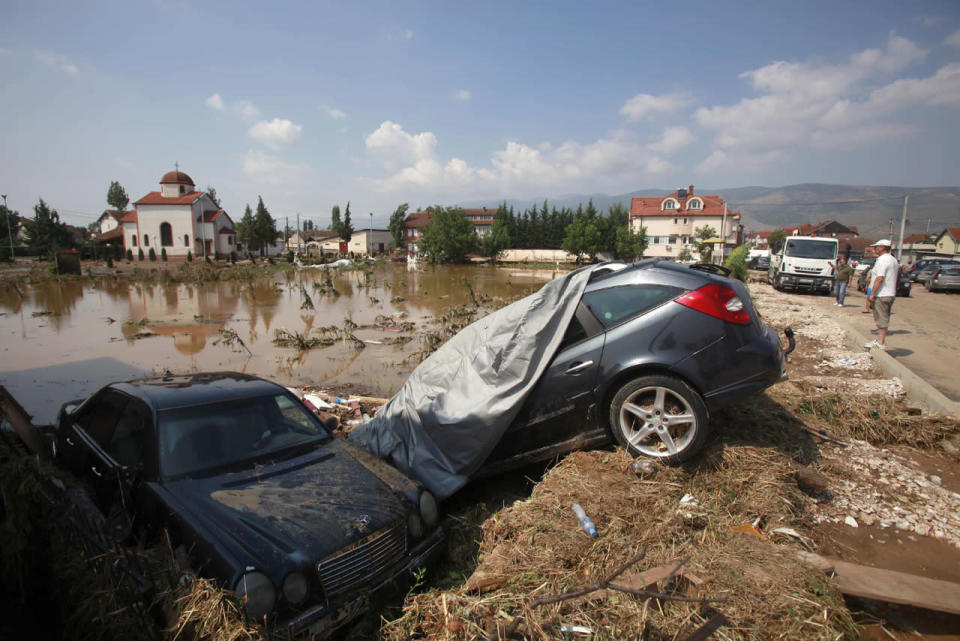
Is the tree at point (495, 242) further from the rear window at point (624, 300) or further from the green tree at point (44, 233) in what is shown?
the rear window at point (624, 300)

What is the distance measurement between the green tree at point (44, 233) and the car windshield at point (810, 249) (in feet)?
239

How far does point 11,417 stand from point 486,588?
4446 millimetres

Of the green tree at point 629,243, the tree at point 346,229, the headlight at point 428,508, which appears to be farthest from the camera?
the tree at point 346,229

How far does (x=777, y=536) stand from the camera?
345 centimetres

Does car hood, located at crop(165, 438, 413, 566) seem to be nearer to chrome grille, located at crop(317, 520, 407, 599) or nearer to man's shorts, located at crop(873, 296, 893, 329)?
chrome grille, located at crop(317, 520, 407, 599)

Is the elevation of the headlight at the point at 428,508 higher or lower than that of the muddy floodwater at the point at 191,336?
higher

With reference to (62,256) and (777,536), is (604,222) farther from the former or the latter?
(777,536)

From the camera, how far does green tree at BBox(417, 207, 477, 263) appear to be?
67.6m

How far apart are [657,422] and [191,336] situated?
14.5 meters

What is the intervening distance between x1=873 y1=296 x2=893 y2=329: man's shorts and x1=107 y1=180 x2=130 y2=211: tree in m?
118

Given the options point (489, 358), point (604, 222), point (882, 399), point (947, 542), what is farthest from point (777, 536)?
point (604, 222)

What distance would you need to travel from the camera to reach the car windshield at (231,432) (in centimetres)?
353

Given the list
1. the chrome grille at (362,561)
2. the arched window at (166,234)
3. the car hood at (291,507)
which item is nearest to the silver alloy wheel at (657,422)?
the car hood at (291,507)

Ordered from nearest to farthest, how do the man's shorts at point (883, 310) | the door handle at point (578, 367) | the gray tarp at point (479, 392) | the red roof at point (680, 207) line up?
the door handle at point (578, 367) < the gray tarp at point (479, 392) < the man's shorts at point (883, 310) < the red roof at point (680, 207)
